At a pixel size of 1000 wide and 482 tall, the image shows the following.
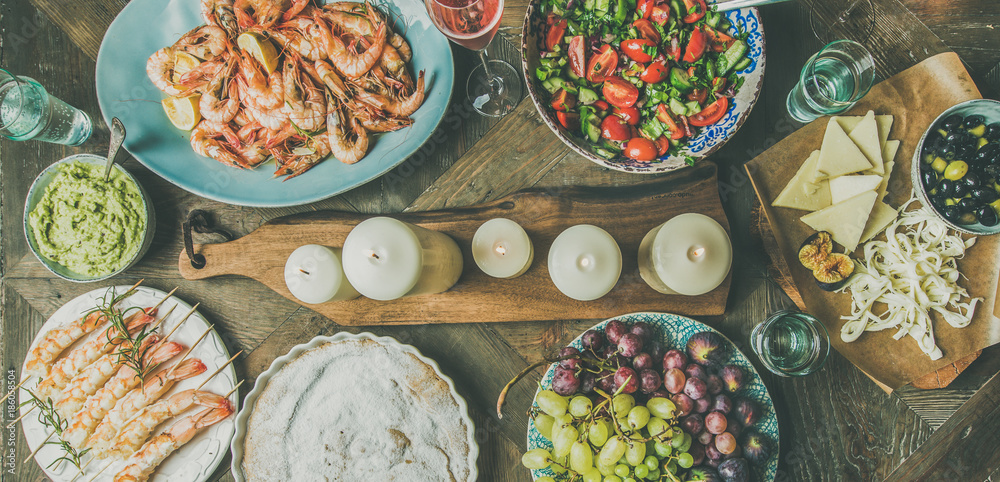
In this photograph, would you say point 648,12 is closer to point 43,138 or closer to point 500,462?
point 500,462

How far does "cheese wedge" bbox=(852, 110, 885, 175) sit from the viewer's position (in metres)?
1.09

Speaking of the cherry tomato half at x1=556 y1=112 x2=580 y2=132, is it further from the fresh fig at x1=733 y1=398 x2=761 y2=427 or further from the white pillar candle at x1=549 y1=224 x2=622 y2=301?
the fresh fig at x1=733 y1=398 x2=761 y2=427

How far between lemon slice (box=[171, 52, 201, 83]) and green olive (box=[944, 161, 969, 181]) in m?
1.78

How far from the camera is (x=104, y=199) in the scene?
1239mm

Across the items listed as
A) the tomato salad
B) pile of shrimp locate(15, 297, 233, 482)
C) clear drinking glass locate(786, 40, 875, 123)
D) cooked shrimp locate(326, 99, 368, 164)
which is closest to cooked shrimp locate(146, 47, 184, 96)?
cooked shrimp locate(326, 99, 368, 164)

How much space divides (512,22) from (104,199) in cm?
114

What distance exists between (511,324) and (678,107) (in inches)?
25.1

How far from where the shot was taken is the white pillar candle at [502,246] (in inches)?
40.6

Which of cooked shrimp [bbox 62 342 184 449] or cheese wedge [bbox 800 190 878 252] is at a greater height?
cheese wedge [bbox 800 190 878 252]

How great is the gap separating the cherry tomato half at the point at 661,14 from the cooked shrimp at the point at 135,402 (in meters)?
1.38

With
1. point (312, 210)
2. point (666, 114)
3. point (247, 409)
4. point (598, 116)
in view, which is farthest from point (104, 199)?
point (666, 114)

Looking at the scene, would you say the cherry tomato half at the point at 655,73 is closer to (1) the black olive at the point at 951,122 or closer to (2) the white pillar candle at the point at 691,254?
(2) the white pillar candle at the point at 691,254

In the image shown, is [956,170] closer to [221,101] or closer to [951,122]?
[951,122]

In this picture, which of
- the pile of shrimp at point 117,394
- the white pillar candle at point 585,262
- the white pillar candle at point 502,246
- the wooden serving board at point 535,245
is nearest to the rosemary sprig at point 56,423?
the pile of shrimp at point 117,394
